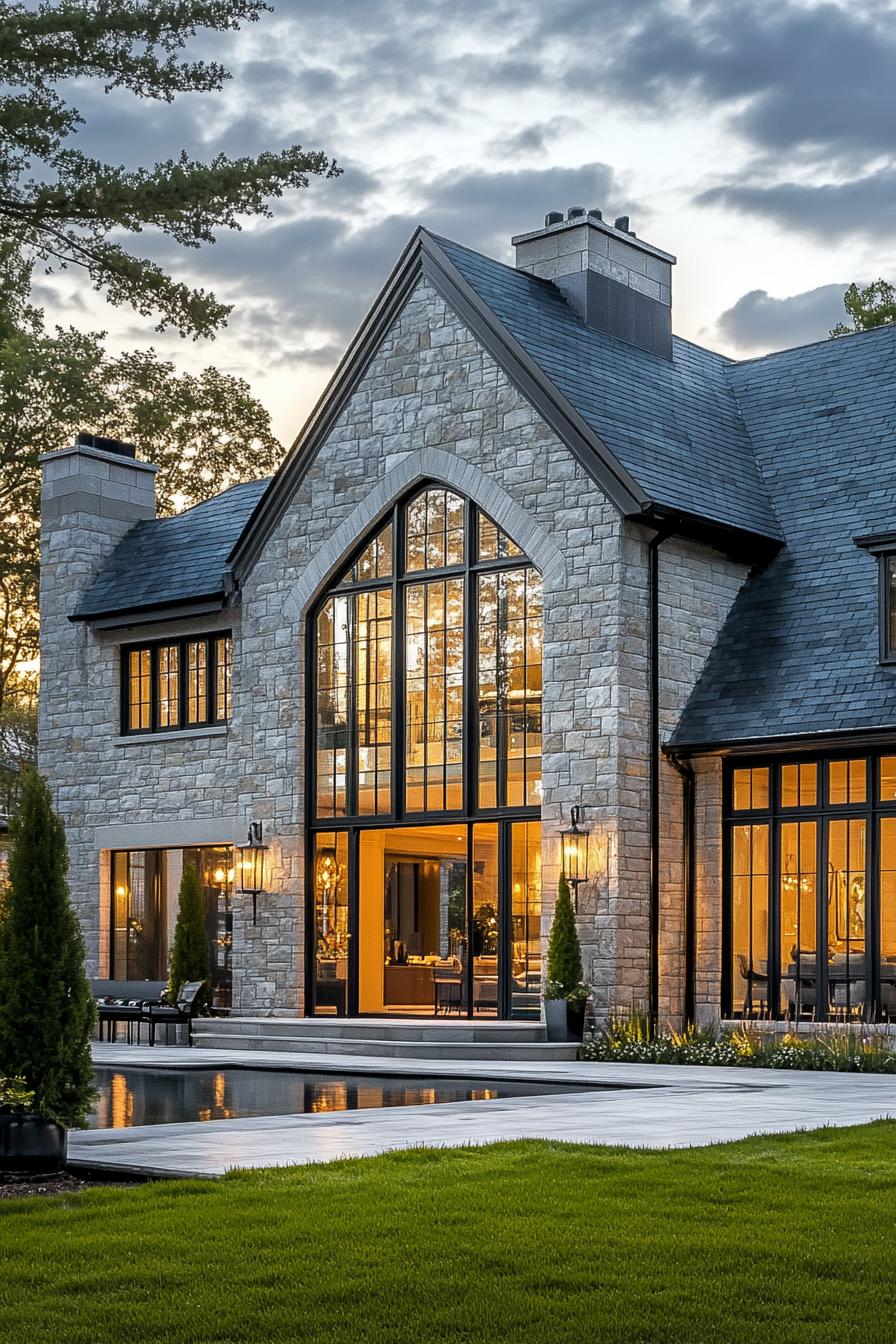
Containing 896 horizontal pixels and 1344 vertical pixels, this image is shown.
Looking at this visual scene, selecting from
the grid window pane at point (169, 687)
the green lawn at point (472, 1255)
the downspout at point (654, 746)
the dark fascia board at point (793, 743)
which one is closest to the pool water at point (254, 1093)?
the downspout at point (654, 746)

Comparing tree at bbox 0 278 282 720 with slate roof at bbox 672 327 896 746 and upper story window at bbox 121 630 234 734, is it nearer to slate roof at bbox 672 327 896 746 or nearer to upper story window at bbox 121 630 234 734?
upper story window at bbox 121 630 234 734

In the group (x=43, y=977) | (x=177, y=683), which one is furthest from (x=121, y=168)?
(x=177, y=683)

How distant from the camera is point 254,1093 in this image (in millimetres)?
16406

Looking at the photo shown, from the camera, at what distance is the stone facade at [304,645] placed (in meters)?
21.0

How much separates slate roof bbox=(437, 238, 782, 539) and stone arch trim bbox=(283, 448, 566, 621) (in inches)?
59.3

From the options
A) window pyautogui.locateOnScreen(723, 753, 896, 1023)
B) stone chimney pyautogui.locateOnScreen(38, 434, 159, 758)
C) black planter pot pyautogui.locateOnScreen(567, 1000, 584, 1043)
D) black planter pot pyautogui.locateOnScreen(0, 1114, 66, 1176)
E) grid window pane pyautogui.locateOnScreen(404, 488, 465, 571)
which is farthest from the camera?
stone chimney pyautogui.locateOnScreen(38, 434, 159, 758)

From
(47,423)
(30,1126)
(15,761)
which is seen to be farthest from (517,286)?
(15,761)

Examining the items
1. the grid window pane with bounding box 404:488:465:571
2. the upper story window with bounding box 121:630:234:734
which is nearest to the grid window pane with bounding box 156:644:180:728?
the upper story window with bounding box 121:630:234:734

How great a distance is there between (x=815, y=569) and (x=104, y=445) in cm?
1362

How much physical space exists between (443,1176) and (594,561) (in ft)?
41.4

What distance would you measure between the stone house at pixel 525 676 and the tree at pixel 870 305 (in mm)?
8194

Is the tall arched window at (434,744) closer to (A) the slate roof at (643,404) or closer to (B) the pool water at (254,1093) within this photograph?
(A) the slate roof at (643,404)

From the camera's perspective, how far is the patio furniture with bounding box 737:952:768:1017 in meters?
20.6

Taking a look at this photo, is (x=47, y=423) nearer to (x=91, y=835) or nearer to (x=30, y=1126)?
(x=91, y=835)
